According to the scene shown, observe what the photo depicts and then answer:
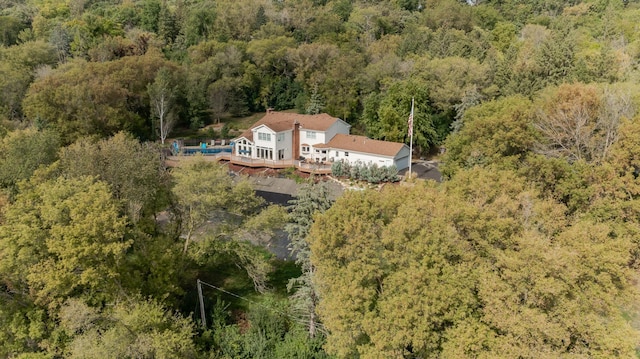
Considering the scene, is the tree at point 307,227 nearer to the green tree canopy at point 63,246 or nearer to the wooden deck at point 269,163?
the green tree canopy at point 63,246

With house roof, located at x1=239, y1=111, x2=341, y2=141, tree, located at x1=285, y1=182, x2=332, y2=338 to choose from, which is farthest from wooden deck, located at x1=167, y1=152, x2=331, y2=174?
tree, located at x1=285, y1=182, x2=332, y2=338

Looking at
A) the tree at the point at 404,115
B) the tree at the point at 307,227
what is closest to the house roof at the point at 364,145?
the tree at the point at 404,115

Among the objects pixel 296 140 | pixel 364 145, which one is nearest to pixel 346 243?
pixel 364 145

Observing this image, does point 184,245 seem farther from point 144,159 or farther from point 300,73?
point 300,73

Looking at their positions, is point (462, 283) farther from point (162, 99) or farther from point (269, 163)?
point (162, 99)

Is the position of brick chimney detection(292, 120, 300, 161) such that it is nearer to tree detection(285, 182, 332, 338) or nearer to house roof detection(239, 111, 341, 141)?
house roof detection(239, 111, 341, 141)

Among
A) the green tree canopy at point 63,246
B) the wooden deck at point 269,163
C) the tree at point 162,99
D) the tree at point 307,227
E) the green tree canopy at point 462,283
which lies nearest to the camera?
the green tree canopy at point 462,283

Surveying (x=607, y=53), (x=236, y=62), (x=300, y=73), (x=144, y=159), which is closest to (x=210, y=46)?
(x=236, y=62)
